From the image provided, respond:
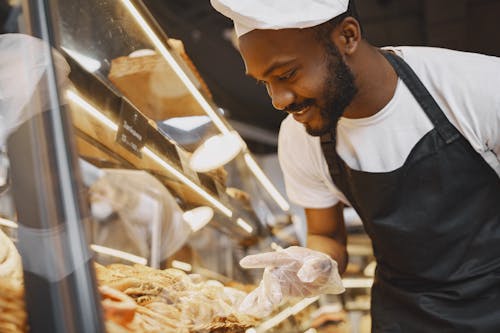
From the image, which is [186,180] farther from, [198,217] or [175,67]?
[175,67]

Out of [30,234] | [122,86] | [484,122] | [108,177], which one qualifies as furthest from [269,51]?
[30,234]

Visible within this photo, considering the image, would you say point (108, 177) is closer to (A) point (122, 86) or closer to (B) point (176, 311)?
(A) point (122, 86)

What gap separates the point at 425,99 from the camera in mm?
1593

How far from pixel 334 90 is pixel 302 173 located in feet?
1.46

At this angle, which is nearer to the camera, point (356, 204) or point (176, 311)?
point (176, 311)

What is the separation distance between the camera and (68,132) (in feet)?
2.70

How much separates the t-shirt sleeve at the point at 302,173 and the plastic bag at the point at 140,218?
42cm

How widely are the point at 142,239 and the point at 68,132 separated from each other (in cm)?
118

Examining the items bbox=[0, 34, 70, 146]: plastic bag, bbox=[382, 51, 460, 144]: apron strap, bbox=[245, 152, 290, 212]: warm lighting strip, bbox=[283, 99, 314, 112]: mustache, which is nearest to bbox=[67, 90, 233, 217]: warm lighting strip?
bbox=[0, 34, 70, 146]: plastic bag

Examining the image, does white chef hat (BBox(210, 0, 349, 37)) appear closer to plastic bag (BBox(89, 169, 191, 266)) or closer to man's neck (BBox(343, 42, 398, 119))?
man's neck (BBox(343, 42, 398, 119))

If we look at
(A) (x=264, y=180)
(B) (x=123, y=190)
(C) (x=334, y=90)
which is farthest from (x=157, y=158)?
(A) (x=264, y=180)

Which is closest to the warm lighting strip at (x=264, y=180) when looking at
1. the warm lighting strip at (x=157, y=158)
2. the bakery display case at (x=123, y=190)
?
the bakery display case at (x=123, y=190)

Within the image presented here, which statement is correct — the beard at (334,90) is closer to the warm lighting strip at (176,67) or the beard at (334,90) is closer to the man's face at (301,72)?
the man's face at (301,72)

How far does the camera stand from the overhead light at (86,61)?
1.11 metres
